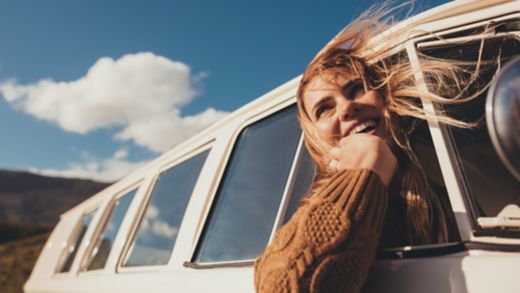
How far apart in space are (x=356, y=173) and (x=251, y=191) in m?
1.17

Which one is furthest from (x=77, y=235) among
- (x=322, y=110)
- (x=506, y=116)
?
(x=506, y=116)

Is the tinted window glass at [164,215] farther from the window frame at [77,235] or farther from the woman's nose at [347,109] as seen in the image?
the window frame at [77,235]

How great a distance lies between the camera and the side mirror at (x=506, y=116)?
2.22 ft

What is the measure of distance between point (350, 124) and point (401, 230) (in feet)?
1.51

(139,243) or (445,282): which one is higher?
(139,243)

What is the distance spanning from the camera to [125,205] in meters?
4.87

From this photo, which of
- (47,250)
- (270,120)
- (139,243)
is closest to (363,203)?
(270,120)

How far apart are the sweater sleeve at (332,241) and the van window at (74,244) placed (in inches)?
204

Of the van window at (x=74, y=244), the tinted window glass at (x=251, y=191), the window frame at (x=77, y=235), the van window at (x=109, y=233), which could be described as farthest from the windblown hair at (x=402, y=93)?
the van window at (x=74, y=244)

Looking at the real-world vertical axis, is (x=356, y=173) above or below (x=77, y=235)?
below

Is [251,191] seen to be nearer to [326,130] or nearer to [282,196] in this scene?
[282,196]

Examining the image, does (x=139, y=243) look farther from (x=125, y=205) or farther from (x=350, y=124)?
(x=350, y=124)

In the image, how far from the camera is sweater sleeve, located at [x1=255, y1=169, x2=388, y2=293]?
1250 mm

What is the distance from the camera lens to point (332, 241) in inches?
49.5
